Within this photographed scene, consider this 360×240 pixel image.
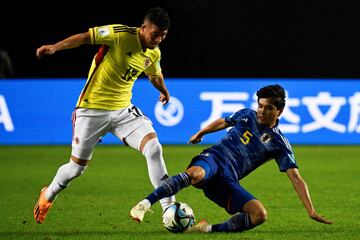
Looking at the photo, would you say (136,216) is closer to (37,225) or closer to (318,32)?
(37,225)

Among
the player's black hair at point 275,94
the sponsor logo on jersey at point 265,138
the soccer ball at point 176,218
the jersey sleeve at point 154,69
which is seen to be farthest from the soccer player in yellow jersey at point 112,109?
the player's black hair at point 275,94

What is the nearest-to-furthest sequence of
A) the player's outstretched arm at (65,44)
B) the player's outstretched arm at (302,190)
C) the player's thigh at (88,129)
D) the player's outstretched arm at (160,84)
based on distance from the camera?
1. the player's outstretched arm at (302,190)
2. the player's outstretched arm at (65,44)
3. the player's thigh at (88,129)
4. the player's outstretched arm at (160,84)

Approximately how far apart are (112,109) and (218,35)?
11.8 meters

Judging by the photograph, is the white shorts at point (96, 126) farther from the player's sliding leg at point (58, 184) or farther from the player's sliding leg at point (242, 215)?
the player's sliding leg at point (242, 215)

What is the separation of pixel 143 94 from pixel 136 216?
367 inches

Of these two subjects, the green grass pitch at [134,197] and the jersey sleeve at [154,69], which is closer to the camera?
the green grass pitch at [134,197]

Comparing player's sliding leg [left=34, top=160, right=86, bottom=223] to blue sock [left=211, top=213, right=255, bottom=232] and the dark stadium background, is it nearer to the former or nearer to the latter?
blue sock [left=211, top=213, right=255, bottom=232]

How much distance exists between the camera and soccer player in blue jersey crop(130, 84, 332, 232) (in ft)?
21.4

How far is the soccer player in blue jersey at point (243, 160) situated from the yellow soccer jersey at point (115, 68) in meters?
0.85

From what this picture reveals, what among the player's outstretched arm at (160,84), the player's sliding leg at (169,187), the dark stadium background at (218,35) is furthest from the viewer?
the dark stadium background at (218,35)

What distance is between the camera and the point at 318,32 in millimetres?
19156

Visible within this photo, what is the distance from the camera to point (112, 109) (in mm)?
7242

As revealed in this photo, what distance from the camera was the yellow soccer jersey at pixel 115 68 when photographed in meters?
7.13

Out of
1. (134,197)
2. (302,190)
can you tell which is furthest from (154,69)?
(134,197)
